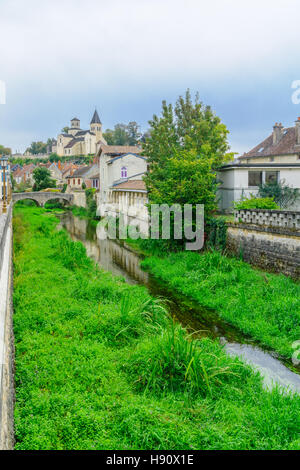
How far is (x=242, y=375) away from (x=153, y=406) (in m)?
1.97

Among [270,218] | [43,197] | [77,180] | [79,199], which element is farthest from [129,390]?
[77,180]

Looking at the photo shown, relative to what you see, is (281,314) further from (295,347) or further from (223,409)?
(223,409)

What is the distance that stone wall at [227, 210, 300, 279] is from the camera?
34.3ft

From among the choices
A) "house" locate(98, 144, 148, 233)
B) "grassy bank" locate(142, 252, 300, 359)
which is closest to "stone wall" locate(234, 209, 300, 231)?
"grassy bank" locate(142, 252, 300, 359)

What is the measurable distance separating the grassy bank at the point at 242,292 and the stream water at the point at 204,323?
288mm

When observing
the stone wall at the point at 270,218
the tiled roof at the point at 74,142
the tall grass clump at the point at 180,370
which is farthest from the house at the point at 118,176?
the tiled roof at the point at 74,142

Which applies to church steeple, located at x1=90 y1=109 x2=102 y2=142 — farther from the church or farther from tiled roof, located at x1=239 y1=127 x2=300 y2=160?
Result: tiled roof, located at x1=239 y1=127 x2=300 y2=160

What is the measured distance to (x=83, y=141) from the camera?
94750 millimetres

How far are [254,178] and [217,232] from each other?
3.94 meters

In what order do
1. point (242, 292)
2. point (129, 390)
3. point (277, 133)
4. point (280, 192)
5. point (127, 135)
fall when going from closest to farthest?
point (129, 390)
point (242, 292)
point (280, 192)
point (277, 133)
point (127, 135)

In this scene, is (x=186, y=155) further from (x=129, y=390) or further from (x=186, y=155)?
(x=129, y=390)

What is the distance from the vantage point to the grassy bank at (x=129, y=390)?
13.4 feet

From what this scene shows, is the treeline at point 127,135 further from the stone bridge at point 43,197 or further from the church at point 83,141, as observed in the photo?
the stone bridge at point 43,197

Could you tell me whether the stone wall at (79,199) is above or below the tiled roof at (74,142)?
below
